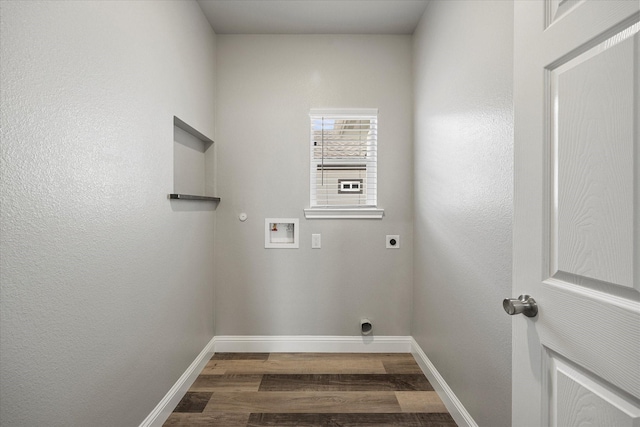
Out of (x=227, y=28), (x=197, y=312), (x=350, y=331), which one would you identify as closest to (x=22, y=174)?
(x=197, y=312)

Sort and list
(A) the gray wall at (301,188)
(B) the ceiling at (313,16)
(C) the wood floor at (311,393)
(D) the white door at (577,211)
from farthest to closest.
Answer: (A) the gray wall at (301,188) < (B) the ceiling at (313,16) < (C) the wood floor at (311,393) < (D) the white door at (577,211)

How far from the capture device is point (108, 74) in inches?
53.3

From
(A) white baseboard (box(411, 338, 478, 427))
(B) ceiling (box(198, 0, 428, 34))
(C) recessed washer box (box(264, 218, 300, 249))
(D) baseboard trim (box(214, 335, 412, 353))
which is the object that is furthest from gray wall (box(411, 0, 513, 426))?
(C) recessed washer box (box(264, 218, 300, 249))

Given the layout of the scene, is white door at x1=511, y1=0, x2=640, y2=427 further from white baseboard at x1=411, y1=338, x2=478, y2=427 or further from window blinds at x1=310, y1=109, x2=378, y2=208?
window blinds at x1=310, y1=109, x2=378, y2=208

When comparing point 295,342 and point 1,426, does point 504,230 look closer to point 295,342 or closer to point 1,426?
point 1,426

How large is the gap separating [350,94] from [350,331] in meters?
1.94

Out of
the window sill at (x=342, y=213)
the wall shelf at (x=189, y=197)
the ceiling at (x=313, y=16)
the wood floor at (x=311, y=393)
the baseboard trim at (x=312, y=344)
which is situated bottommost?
the wood floor at (x=311, y=393)

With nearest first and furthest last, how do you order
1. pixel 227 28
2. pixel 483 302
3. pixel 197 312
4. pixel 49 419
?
pixel 49 419 → pixel 483 302 → pixel 197 312 → pixel 227 28

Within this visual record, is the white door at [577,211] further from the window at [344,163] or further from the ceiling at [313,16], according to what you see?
the window at [344,163]

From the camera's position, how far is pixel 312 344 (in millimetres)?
2777

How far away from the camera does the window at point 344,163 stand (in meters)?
2.76

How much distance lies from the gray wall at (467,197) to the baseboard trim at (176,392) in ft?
5.34

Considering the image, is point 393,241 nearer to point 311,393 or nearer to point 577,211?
point 311,393

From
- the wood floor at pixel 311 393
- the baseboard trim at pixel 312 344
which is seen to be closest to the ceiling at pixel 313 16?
the baseboard trim at pixel 312 344
